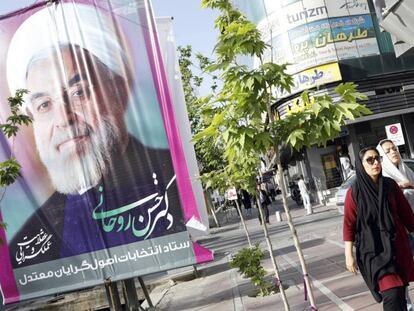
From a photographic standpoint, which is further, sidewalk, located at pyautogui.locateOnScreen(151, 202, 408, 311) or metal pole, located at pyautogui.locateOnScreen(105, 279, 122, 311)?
metal pole, located at pyautogui.locateOnScreen(105, 279, 122, 311)

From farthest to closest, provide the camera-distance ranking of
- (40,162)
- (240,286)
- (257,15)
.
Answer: (257,15)
(240,286)
(40,162)

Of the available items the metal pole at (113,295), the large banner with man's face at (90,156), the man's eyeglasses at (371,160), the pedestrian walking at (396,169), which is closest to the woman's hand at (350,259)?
the man's eyeglasses at (371,160)

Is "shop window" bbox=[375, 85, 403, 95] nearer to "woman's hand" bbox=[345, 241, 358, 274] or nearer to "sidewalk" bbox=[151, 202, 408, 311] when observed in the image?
"sidewalk" bbox=[151, 202, 408, 311]

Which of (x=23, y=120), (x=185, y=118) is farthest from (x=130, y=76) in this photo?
(x=23, y=120)

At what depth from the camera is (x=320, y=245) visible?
41.9 feet

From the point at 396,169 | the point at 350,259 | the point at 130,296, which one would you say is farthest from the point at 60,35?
the point at 350,259

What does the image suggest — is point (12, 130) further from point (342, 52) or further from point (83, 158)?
point (342, 52)

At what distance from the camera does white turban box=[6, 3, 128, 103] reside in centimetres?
840

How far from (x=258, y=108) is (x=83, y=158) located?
4.30m

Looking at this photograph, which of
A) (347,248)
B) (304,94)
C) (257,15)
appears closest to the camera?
(347,248)

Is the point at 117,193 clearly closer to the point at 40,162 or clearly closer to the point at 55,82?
the point at 40,162

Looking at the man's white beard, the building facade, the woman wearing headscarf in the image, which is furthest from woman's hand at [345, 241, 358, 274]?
the building facade

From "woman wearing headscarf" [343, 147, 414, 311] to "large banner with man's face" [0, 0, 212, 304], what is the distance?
4.10 m

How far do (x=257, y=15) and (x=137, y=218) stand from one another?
2482 cm
